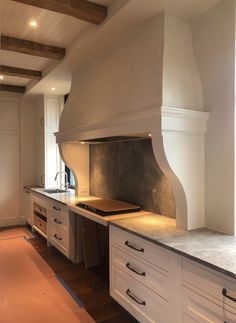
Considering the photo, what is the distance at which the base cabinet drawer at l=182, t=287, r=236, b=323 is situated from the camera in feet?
4.40

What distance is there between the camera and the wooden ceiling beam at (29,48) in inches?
113

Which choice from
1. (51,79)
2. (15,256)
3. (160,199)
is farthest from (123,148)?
→ (15,256)

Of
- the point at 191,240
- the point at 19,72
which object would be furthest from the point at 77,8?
the point at 19,72

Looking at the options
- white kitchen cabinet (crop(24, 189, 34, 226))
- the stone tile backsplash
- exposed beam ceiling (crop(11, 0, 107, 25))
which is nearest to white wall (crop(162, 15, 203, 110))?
exposed beam ceiling (crop(11, 0, 107, 25))

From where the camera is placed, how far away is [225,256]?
1485 millimetres

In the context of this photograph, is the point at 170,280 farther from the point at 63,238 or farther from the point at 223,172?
the point at 63,238

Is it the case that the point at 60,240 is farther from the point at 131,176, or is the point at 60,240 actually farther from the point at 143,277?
the point at 143,277

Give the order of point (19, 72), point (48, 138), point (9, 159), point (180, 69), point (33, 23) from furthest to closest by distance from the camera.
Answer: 1. point (9, 159)
2. point (48, 138)
3. point (19, 72)
4. point (33, 23)
5. point (180, 69)

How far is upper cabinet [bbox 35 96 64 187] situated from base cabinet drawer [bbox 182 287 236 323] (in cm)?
368

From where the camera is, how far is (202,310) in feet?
4.80

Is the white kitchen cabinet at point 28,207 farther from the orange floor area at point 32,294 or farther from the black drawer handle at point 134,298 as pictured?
the black drawer handle at point 134,298

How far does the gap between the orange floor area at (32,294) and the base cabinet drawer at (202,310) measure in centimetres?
103

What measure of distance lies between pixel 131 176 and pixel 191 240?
1.28m

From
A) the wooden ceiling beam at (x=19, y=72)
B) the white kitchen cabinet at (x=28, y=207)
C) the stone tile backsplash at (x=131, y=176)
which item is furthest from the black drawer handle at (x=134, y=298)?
the wooden ceiling beam at (x=19, y=72)
